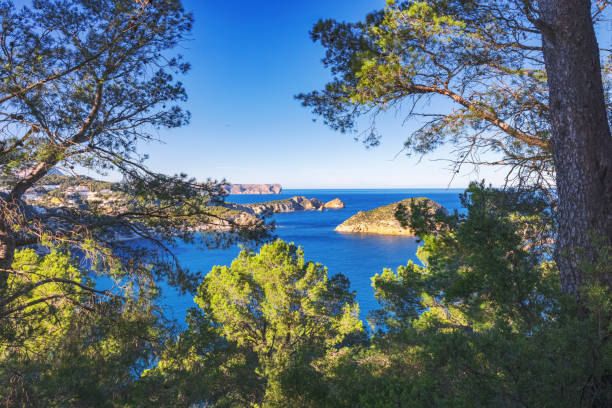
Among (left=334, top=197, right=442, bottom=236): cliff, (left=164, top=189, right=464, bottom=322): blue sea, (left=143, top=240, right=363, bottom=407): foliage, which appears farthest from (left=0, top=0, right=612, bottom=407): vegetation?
(left=334, top=197, right=442, bottom=236): cliff

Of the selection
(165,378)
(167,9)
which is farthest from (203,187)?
(165,378)

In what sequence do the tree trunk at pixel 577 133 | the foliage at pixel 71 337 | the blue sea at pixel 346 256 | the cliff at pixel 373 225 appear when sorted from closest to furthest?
the tree trunk at pixel 577 133, the foliage at pixel 71 337, the blue sea at pixel 346 256, the cliff at pixel 373 225

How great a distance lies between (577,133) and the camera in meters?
2.54

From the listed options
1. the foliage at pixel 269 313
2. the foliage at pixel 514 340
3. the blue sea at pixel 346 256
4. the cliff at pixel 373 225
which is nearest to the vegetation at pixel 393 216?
the foliage at pixel 514 340

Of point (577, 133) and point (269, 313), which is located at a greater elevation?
point (577, 133)

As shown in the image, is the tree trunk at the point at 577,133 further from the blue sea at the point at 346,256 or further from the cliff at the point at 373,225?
the cliff at the point at 373,225

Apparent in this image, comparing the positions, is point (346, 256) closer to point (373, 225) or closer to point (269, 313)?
point (373, 225)

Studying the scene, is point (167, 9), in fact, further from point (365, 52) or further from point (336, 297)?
point (336, 297)

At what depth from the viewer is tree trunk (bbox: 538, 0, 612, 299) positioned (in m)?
2.45

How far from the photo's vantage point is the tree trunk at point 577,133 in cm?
245

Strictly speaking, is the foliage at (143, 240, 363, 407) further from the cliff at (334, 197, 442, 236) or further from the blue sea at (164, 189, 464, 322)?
the cliff at (334, 197, 442, 236)

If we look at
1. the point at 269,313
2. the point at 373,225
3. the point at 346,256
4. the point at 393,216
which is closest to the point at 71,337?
the point at 393,216

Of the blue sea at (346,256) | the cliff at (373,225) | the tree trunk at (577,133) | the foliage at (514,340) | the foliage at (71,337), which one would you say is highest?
the tree trunk at (577,133)

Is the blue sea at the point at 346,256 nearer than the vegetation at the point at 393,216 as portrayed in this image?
No
